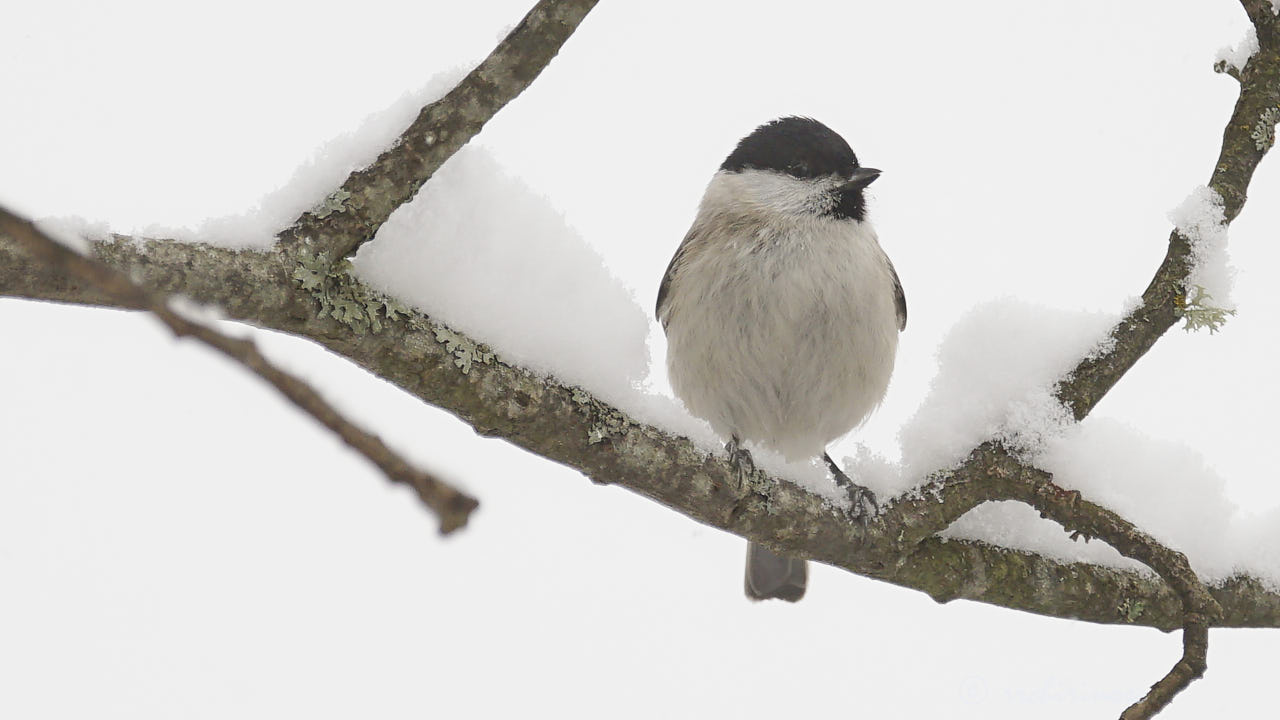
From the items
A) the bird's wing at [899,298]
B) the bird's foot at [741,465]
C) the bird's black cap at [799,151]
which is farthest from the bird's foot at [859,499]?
the bird's black cap at [799,151]

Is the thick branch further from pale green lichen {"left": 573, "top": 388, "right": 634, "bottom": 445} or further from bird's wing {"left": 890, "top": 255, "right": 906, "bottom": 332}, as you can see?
bird's wing {"left": 890, "top": 255, "right": 906, "bottom": 332}

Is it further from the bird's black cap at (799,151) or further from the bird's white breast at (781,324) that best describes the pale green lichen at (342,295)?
the bird's black cap at (799,151)

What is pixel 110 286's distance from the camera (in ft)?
1.84

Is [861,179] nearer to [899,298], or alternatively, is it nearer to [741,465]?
[899,298]

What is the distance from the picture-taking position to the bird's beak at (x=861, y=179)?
4.40 metres

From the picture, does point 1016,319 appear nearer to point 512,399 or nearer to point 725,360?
point 725,360

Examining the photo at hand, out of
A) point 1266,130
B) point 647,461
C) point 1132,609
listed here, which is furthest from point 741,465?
point 1266,130

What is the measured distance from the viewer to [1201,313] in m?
3.31

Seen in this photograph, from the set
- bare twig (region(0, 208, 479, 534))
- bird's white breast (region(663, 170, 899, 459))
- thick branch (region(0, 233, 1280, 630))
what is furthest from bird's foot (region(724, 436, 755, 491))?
bare twig (region(0, 208, 479, 534))

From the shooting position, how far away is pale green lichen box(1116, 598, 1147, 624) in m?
3.52

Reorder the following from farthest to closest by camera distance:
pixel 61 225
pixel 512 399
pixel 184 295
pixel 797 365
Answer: pixel 797 365, pixel 512 399, pixel 184 295, pixel 61 225

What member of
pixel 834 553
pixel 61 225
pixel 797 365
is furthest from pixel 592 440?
pixel 797 365

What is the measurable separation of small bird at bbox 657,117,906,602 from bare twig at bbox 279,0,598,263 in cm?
168

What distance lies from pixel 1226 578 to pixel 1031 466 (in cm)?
88
